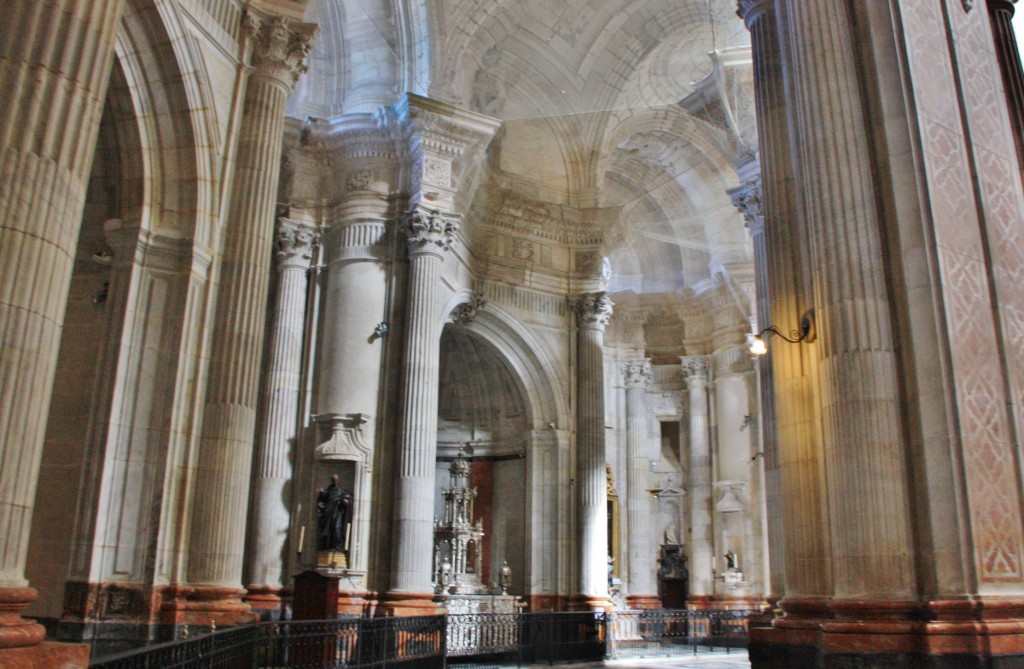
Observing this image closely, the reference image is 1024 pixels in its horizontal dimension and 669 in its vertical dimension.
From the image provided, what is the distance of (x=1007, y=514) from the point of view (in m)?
7.47

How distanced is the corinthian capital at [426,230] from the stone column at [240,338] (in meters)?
5.57

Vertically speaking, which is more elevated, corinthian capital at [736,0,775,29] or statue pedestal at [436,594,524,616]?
corinthian capital at [736,0,775,29]

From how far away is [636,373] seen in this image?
91.4ft

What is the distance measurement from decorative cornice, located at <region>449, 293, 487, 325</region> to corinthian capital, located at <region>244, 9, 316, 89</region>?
9.23m

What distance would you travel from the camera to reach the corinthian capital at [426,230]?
17.6 metres

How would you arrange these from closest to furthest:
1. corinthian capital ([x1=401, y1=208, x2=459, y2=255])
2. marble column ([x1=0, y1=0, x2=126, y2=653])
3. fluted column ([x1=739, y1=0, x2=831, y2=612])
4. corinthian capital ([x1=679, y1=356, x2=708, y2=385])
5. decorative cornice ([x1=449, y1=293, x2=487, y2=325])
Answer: marble column ([x1=0, y1=0, x2=126, y2=653]) → fluted column ([x1=739, y1=0, x2=831, y2=612]) → corinthian capital ([x1=401, y1=208, x2=459, y2=255]) → decorative cornice ([x1=449, y1=293, x2=487, y2=325]) → corinthian capital ([x1=679, y1=356, x2=708, y2=385])

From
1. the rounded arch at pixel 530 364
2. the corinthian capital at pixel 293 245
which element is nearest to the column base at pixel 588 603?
the rounded arch at pixel 530 364

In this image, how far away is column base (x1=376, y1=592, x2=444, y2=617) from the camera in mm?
15688

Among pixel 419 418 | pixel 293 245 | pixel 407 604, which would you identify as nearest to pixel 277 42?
pixel 293 245

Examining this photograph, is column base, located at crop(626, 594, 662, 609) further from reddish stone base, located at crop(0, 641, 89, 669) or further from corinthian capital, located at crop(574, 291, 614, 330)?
reddish stone base, located at crop(0, 641, 89, 669)

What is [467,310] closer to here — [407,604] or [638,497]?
[407,604]

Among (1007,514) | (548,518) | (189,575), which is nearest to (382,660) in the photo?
(189,575)

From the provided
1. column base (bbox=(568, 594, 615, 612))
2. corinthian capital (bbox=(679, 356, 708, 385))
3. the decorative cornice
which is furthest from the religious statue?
corinthian capital (bbox=(679, 356, 708, 385))

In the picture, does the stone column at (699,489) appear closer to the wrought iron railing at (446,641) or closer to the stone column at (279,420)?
the wrought iron railing at (446,641)
